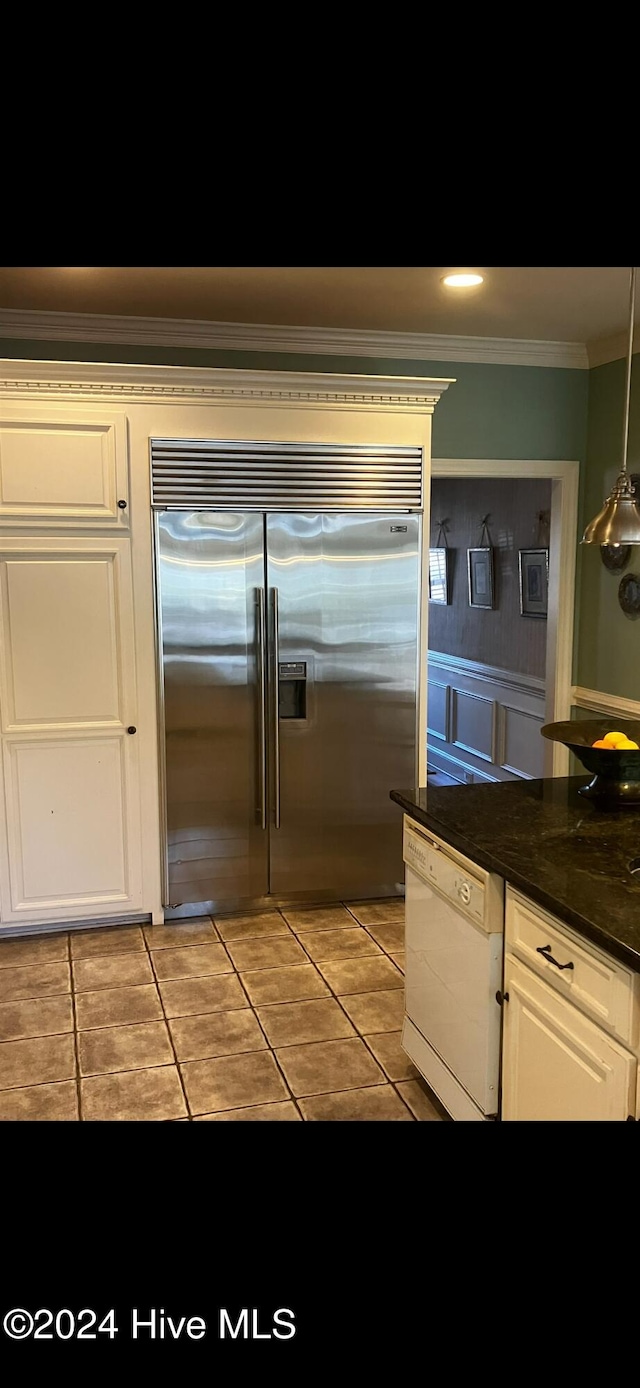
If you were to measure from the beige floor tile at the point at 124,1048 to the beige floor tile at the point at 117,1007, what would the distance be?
49mm

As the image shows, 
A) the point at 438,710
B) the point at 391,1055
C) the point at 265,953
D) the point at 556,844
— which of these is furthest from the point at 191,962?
the point at 438,710

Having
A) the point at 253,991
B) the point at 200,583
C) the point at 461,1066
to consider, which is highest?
the point at 200,583

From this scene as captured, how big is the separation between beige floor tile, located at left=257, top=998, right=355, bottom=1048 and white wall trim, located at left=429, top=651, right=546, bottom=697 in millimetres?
2596

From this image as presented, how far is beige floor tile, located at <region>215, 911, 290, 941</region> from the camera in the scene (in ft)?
12.6

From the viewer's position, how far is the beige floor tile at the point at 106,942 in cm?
367

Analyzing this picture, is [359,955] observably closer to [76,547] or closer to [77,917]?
[77,917]

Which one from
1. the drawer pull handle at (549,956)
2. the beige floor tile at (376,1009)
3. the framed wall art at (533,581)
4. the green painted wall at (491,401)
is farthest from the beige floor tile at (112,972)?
the framed wall art at (533,581)

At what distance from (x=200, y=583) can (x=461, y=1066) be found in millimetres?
2130

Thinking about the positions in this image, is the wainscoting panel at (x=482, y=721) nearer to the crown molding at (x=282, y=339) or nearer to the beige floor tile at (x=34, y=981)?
the crown molding at (x=282, y=339)

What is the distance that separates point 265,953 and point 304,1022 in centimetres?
58

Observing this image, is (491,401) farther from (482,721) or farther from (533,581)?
(482,721)

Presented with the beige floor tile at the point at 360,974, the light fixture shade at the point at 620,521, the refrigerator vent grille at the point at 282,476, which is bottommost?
the beige floor tile at the point at 360,974
